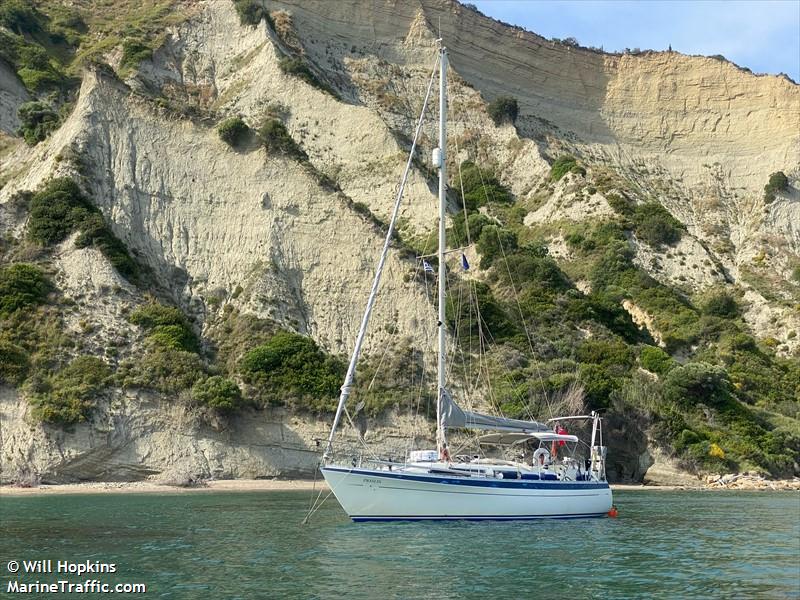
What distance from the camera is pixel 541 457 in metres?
30.0

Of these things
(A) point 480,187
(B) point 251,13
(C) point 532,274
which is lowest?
(C) point 532,274

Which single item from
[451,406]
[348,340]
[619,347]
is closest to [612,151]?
[619,347]

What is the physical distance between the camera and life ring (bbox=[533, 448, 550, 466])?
29281 mm

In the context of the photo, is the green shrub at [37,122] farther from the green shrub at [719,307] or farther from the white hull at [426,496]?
the green shrub at [719,307]

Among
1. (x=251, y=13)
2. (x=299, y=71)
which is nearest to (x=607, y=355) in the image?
(x=299, y=71)

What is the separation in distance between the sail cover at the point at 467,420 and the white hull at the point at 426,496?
2.50 metres

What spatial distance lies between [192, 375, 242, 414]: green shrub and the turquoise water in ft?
36.3

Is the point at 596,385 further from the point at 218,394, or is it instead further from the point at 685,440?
the point at 218,394

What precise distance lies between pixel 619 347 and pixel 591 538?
3216cm

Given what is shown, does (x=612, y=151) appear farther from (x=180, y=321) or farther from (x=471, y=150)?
(x=180, y=321)

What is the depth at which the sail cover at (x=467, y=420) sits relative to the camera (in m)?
28.5

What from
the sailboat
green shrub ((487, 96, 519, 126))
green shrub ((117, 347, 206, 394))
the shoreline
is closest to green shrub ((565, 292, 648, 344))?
the shoreline

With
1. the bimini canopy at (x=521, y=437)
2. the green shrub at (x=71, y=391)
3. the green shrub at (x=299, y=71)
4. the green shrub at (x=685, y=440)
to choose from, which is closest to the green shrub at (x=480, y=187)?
the green shrub at (x=299, y=71)

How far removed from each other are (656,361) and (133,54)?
49.1 meters
